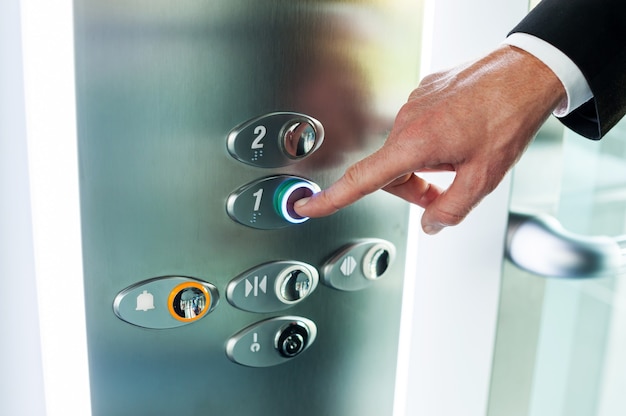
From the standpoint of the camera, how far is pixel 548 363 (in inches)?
27.9

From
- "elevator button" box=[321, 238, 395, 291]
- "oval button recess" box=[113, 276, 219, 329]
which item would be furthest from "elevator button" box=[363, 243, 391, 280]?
"oval button recess" box=[113, 276, 219, 329]

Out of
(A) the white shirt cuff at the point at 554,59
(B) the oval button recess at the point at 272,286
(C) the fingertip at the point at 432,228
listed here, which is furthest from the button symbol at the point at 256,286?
(A) the white shirt cuff at the point at 554,59

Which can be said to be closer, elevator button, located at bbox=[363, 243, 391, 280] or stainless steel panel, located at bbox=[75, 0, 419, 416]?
stainless steel panel, located at bbox=[75, 0, 419, 416]

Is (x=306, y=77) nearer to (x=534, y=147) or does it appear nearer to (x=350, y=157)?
(x=350, y=157)

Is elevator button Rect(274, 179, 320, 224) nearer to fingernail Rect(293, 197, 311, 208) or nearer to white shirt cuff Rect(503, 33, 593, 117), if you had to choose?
fingernail Rect(293, 197, 311, 208)

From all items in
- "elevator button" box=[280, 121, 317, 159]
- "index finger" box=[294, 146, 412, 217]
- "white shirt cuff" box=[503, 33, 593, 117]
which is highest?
"white shirt cuff" box=[503, 33, 593, 117]

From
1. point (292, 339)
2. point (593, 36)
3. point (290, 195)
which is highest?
point (593, 36)

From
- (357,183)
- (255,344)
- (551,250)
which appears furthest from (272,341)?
(551,250)

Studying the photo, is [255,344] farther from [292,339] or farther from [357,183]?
[357,183]

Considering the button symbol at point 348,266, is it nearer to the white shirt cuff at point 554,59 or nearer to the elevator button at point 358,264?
the elevator button at point 358,264

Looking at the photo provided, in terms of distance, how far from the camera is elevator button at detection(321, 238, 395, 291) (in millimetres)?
472

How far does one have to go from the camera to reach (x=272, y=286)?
0.45 meters

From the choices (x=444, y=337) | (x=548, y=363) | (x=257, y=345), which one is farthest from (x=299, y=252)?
(x=548, y=363)

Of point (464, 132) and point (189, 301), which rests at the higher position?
point (464, 132)
